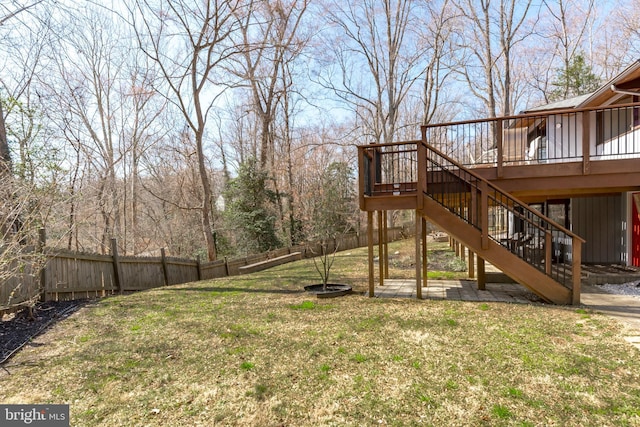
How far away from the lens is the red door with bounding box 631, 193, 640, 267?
27.2ft

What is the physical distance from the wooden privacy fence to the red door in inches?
303

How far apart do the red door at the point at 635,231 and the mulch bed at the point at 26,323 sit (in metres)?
11.9

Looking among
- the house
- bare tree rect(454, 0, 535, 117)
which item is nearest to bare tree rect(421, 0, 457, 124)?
bare tree rect(454, 0, 535, 117)

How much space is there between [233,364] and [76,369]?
1.68 meters

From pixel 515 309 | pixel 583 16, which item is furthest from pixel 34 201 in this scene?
pixel 583 16

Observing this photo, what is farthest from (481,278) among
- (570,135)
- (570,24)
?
(570,24)

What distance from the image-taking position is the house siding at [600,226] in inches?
368

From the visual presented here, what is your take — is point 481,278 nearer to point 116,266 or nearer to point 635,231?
point 635,231

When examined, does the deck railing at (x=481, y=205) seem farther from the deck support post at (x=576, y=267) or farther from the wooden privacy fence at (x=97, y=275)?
the wooden privacy fence at (x=97, y=275)

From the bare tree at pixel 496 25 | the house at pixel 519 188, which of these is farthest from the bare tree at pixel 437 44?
the house at pixel 519 188

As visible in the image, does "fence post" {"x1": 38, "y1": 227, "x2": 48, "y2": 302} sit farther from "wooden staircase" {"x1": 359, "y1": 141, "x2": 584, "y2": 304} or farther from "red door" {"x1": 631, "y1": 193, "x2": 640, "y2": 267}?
"red door" {"x1": 631, "y1": 193, "x2": 640, "y2": 267}

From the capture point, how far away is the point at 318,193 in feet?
64.1

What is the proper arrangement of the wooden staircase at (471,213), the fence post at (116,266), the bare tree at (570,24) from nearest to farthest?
the wooden staircase at (471,213) < the fence post at (116,266) < the bare tree at (570,24)

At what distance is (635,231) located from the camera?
27.7 feet
